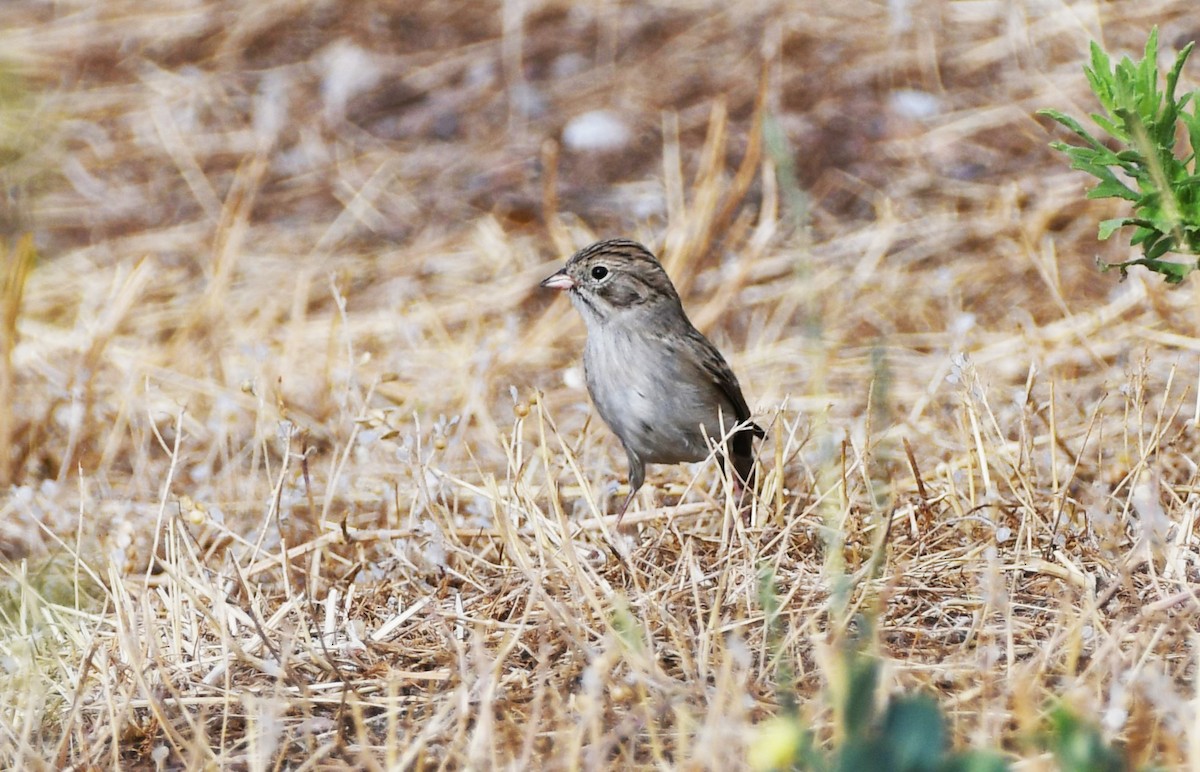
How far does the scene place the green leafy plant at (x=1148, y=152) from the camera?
3338 millimetres

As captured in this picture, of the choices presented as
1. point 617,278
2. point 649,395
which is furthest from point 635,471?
point 617,278

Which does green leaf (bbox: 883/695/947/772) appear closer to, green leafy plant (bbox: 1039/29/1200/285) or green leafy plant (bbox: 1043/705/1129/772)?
green leafy plant (bbox: 1043/705/1129/772)

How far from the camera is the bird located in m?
4.52

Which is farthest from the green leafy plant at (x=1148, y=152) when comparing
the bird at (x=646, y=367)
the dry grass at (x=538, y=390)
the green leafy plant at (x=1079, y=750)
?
the green leafy plant at (x=1079, y=750)

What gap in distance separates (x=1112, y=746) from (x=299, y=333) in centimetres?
407

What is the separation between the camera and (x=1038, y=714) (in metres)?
2.71

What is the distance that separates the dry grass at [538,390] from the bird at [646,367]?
0.58 feet

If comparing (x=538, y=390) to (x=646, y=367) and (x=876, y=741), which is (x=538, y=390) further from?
(x=876, y=741)

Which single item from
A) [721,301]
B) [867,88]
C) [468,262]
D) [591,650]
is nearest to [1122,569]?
[591,650]

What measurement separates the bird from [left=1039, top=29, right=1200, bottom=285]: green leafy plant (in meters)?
1.36

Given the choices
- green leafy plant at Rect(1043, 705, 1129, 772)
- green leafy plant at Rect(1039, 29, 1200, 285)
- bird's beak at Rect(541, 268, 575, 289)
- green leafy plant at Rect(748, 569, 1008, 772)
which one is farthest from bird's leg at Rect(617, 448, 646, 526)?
green leafy plant at Rect(1043, 705, 1129, 772)

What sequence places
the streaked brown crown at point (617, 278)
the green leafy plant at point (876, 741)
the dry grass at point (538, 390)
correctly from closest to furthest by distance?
the green leafy plant at point (876, 741) < the dry grass at point (538, 390) < the streaked brown crown at point (617, 278)

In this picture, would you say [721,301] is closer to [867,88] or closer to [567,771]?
[867,88]

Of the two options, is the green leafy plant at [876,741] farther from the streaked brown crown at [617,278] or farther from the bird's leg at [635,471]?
the streaked brown crown at [617,278]
